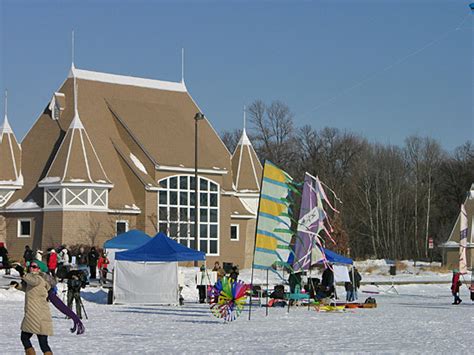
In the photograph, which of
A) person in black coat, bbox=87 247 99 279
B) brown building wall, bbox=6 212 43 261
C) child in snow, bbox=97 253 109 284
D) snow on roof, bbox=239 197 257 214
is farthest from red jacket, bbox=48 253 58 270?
snow on roof, bbox=239 197 257 214

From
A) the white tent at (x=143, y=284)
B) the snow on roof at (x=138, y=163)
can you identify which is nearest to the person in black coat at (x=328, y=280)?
the white tent at (x=143, y=284)

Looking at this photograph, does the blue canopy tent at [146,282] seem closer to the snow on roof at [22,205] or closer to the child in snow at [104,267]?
the child in snow at [104,267]

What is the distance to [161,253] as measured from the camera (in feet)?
104

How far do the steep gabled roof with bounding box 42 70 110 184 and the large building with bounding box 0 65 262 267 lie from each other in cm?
6

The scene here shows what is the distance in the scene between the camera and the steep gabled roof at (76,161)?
55375mm

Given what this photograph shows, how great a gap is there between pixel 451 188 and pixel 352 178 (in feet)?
35.0

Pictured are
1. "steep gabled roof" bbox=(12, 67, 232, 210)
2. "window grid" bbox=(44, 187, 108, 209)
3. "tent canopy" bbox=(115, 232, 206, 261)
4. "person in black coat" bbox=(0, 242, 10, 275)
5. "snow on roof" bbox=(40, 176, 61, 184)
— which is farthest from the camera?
"steep gabled roof" bbox=(12, 67, 232, 210)

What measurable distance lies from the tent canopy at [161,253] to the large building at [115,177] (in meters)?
23.3

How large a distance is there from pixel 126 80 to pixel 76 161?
39.0 ft

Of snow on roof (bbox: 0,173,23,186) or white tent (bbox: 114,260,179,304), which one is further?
snow on roof (bbox: 0,173,23,186)

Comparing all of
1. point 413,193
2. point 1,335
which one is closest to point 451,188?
point 413,193

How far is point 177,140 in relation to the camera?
63031 mm

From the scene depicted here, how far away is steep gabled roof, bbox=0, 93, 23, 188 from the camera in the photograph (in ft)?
191

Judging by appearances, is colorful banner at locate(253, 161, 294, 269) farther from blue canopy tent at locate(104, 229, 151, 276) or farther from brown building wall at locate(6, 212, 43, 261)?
brown building wall at locate(6, 212, 43, 261)
